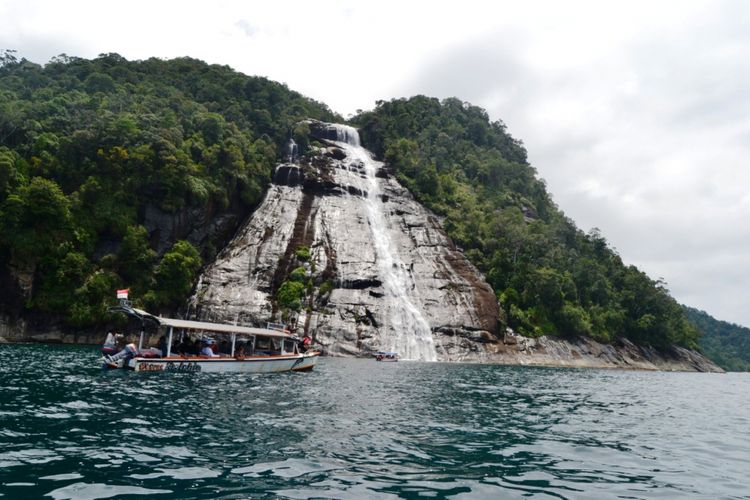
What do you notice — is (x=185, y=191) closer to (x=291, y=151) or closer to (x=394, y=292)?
(x=394, y=292)

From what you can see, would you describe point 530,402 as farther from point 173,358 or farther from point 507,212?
point 507,212

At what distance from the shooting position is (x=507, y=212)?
95.6m

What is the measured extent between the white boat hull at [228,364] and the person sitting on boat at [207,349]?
0.78m

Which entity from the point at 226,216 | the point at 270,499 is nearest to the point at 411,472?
the point at 270,499

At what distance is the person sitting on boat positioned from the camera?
30.2 metres

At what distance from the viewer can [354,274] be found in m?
64.6

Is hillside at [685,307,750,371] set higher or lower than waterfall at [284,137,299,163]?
lower

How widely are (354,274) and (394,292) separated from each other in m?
5.70

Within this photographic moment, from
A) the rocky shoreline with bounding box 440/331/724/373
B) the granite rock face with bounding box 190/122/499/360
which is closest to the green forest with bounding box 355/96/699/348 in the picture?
the rocky shoreline with bounding box 440/331/724/373

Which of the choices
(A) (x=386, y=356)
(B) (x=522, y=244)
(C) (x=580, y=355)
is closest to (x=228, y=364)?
(A) (x=386, y=356)

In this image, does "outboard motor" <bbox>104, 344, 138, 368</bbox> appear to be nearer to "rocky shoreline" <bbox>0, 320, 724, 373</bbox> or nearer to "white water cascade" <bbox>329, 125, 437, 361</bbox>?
"rocky shoreline" <bbox>0, 320, 724, 373</bbox>

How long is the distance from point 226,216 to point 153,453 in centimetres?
6431

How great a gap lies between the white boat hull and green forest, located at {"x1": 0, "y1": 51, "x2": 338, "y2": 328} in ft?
95.9

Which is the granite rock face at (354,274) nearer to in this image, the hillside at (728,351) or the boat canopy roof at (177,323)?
the boat canopy roof at (177,323)
